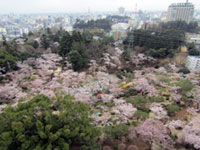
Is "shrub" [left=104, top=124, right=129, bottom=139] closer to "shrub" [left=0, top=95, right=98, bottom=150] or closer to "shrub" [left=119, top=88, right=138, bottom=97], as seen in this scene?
"shrub" [left=0, top=95, right=98, bottom=150]

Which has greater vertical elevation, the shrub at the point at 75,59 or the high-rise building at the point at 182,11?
the high-rise building at the point at 182,11

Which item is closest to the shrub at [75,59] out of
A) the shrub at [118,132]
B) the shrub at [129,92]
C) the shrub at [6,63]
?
the shrub at [6,63]

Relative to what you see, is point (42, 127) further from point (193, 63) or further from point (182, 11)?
point (182, 11)

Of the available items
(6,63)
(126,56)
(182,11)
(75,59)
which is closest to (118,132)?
(75,59)

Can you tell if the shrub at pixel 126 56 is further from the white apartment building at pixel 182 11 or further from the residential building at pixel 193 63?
the white apartment building at pixel 182 11

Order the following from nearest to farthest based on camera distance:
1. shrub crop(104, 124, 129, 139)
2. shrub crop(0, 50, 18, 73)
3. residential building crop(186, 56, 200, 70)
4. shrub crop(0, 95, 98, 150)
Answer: shrub crop(0, 95, 98, 150), shrub crop(104, 124, 129, 139), shrub crop(0, 50, 18, 73), residential building crop(186, 56, 200, 70)

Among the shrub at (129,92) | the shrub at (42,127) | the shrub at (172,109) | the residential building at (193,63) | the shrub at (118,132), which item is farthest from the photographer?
the residential building at (193,63)

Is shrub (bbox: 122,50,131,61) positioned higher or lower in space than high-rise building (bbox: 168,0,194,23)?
lower

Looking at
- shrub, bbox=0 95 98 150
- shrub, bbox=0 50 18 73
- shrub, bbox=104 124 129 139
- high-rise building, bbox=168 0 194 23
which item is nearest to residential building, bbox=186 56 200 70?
shrub, bbox=104 124 129 139

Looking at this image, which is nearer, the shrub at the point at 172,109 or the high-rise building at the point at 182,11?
the shrub at the point at 172,109

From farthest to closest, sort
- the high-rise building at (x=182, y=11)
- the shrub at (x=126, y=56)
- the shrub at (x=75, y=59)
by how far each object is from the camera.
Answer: the high-rise building at (x=182, y=11), the shrub at (x=126, y=56), the shrub at (x=75, y=59)
